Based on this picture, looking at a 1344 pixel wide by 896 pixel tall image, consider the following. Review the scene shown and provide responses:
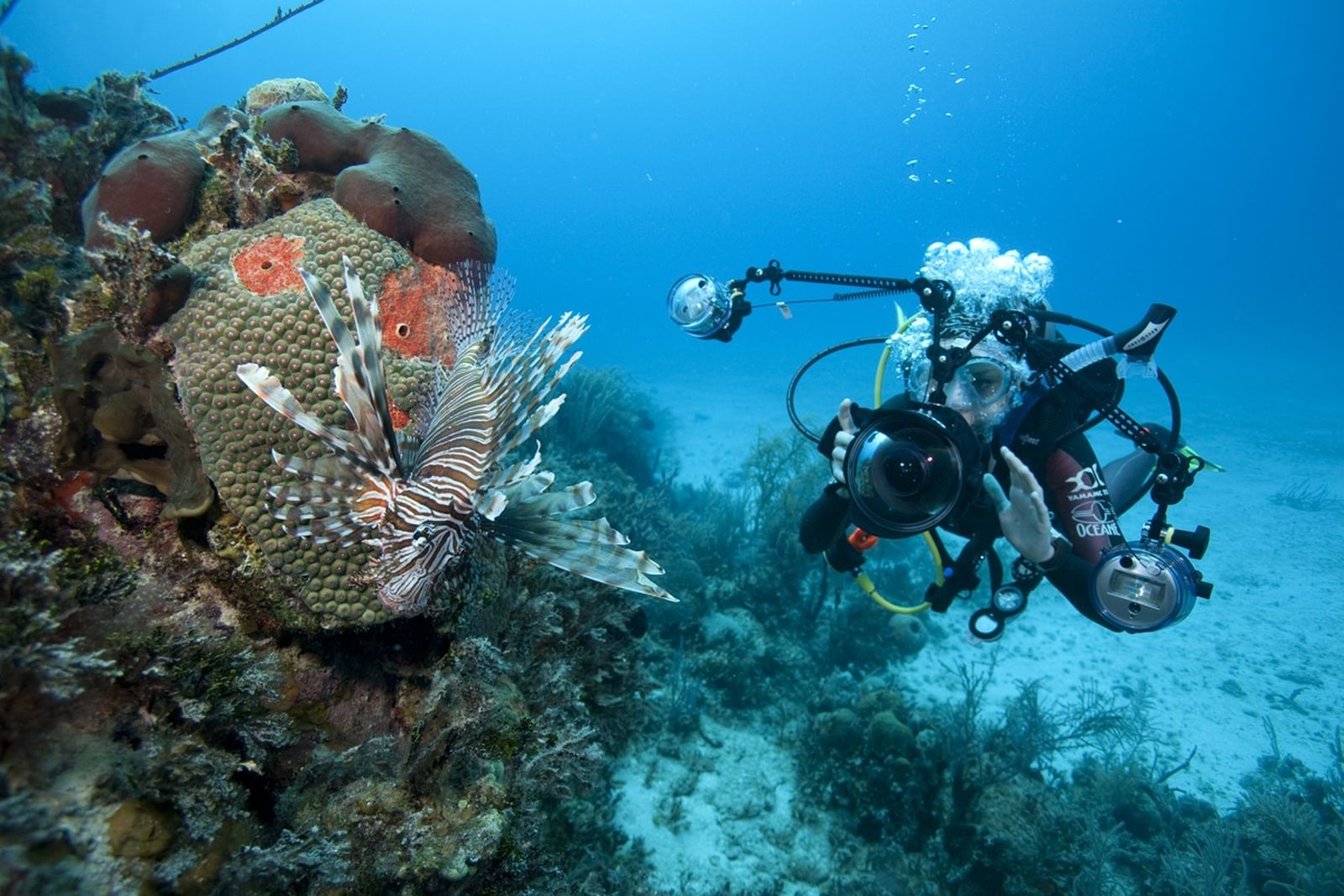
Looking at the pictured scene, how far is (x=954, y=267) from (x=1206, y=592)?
8.39ft

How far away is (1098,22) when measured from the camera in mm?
73188

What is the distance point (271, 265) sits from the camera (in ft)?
9.41

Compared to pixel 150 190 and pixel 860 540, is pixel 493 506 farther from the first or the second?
pixel 860 540

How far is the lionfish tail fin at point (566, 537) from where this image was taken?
2.36 meters

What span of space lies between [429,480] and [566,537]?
0.59 m

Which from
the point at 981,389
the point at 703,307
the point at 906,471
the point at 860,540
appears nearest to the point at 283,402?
the point at 703,307

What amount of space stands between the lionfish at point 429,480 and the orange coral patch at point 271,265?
75cm

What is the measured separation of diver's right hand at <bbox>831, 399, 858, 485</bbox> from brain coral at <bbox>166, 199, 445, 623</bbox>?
7.42 feet

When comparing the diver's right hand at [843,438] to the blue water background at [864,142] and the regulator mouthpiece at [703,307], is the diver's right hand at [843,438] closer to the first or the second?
the regulator mouthpiece at [703,307]

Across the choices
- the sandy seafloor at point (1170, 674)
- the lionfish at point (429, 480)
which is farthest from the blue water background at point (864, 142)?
the lionfish at point (429, 480)

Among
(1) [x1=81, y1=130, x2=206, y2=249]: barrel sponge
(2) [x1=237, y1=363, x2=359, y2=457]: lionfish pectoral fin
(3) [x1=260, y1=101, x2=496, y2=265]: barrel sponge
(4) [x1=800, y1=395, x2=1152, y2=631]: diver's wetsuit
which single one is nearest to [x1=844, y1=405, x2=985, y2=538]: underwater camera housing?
(4) [x1=800, y1=395, x2=1152, y2=631]: diver's wetsuit

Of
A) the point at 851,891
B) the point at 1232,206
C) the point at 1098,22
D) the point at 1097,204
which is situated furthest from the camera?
the point at 1097,204

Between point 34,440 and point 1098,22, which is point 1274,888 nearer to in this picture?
point 34,440

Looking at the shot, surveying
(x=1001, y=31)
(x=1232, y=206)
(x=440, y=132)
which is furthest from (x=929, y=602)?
(x=440, y=132)
